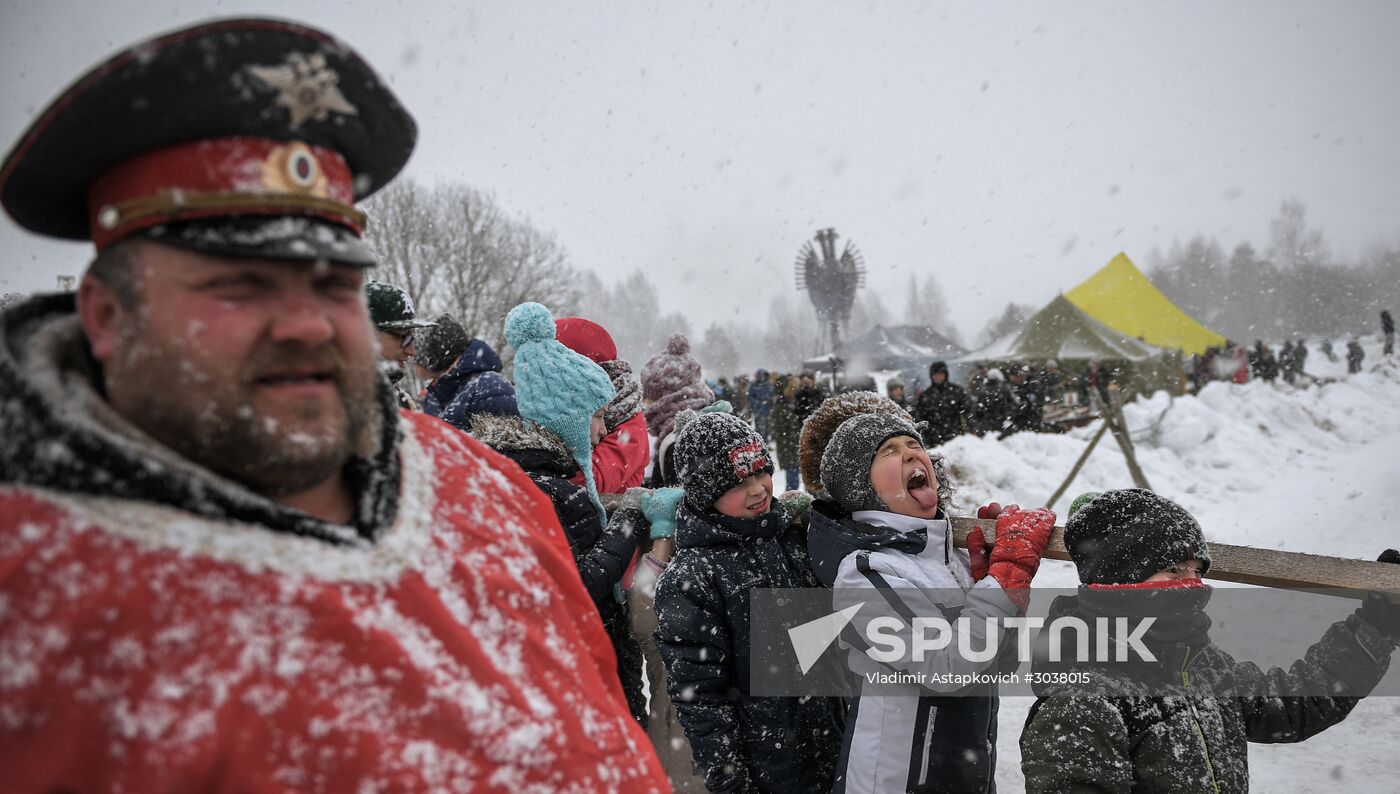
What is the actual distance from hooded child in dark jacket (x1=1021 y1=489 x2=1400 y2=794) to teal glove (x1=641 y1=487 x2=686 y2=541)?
128 centimetres

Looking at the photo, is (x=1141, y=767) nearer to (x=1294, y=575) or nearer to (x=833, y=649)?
(x=1294, y=575)

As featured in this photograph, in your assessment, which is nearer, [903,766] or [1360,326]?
[903,766]

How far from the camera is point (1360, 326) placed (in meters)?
56.7

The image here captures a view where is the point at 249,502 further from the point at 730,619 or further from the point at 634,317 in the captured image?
the point at 634,317

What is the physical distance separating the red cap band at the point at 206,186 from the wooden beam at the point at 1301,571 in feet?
7.17

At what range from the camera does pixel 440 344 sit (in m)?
3.75

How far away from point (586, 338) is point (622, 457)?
0.66m

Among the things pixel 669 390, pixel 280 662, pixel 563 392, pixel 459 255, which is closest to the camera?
pixel 280 662

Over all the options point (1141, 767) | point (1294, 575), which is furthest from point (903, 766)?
point (1294, 575)

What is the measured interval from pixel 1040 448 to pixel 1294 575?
A: 10006 mm

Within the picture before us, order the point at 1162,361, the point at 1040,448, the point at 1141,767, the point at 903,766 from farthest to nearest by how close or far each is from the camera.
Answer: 1. the point at 1162,361
2. the point at 1040,448
3. the point at 903,766
4. the point at 1141,767

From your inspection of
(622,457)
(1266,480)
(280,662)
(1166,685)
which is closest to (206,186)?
(280,662)

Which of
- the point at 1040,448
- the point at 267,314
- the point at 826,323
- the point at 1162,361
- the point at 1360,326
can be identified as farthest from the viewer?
the point at 1360,326

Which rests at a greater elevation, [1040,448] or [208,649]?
[208,649]
